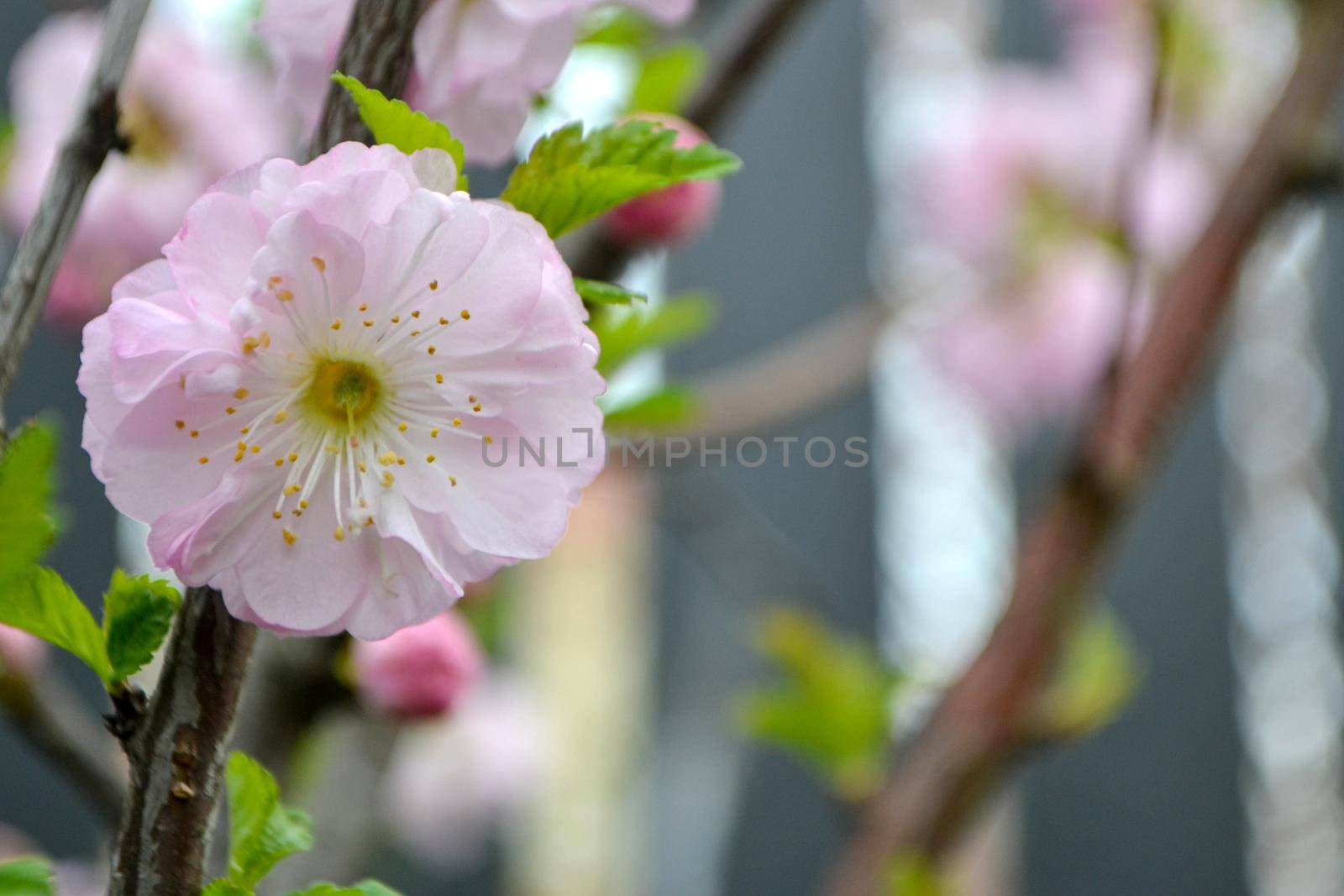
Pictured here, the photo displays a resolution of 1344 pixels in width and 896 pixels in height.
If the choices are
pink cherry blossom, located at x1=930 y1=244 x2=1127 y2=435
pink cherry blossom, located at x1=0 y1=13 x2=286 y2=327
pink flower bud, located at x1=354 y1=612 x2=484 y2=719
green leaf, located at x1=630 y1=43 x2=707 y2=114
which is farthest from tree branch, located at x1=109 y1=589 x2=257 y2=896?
pink cherry blossom, located at x1=930 y1=244 x2=1127 y2=435

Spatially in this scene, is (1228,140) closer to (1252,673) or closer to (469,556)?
(469,556)

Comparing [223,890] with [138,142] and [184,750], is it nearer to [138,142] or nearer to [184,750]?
[184,750]

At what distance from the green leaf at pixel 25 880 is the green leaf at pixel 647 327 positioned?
0.25 m

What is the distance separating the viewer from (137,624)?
248mm

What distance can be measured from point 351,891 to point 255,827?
0.04 meters

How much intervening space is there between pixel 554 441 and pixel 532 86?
9 centimetres

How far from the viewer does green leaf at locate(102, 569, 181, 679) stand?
0.81ft

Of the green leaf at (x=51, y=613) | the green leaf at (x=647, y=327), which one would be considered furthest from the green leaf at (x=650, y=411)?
the green leaf at (x=51, y=613)

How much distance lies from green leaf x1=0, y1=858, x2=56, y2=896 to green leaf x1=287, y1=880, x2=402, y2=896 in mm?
52

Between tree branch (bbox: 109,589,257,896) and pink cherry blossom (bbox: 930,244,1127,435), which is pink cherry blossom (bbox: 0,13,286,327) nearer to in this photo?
tree branch (bbox: 109,589,257,896)

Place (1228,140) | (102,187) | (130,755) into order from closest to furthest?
(130,755)
(102,187)
(1228,140)

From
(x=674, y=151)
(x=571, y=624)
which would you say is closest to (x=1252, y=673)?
(x=571, y=624)

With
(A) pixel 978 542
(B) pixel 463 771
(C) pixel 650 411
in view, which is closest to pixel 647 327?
(C) pixel 650 411

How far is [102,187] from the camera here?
66 cm
